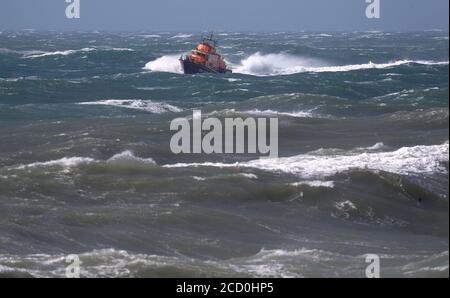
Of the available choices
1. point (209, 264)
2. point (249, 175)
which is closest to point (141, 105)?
point (249, 175)

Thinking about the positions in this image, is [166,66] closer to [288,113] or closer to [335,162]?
[288,113]

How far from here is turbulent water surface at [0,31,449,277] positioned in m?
12.2

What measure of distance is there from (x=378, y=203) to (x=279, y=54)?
58152mm

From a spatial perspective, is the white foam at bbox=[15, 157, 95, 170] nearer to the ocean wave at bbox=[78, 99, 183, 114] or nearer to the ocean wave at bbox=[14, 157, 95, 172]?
the ocean wave at bbox=[14, 157, 95, 172]

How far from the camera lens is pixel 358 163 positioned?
20234 millimetres

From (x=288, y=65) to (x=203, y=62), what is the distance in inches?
638

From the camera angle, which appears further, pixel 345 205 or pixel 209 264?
pixel 345 205

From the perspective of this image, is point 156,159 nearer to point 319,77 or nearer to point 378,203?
point 378,203

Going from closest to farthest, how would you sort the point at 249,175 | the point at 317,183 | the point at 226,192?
the point at 226,192
the point at 317,183
the point at 249,175

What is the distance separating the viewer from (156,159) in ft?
71.0

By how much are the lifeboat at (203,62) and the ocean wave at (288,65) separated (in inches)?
279

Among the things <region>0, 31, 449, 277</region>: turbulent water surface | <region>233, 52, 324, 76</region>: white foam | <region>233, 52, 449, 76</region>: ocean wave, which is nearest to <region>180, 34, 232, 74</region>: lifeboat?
<region>233, 52, 449, 76</region>: ocean wave

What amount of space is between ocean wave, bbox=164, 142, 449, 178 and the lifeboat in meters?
31.7
